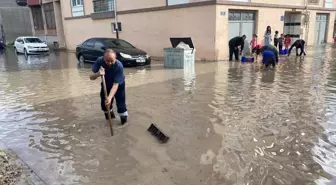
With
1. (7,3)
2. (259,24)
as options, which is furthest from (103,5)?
(7,3)

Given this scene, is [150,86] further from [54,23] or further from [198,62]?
[54,23]

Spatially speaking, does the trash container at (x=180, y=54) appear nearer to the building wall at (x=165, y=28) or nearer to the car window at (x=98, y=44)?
the building wall at (x=165, y=28)

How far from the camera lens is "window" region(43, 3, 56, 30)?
27441 mm

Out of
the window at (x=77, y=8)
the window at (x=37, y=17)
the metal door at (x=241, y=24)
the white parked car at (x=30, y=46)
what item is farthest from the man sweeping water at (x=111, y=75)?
the window at (x=37, y=17)

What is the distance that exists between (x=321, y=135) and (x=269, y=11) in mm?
12632

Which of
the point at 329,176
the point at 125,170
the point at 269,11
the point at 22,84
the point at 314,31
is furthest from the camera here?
the point at 314,31

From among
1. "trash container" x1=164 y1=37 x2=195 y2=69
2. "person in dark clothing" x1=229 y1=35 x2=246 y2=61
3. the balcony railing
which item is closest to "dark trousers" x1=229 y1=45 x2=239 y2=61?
"person in dark clothing" x1=229 y1=35 x2=246 y2=61

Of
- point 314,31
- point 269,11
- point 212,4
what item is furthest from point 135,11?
point 314,31

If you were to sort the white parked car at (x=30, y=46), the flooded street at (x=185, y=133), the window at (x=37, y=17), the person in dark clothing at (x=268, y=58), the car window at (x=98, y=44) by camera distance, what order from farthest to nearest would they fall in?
the window at (x=37, y=17) → the white parked car at (x=30, y=46) → the car window at (x=98, y=44) → the person in dark clothing at (x=268, y=58) → the flooded street at (x=185, y=133)

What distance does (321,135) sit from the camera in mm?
4422

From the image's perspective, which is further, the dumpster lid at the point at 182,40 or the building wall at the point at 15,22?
the building wall at the point at 15,22

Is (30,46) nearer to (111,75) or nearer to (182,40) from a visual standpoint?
(182,40)

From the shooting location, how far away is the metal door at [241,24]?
14.0 m

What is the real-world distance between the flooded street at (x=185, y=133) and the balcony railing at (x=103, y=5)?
37.7 feet
